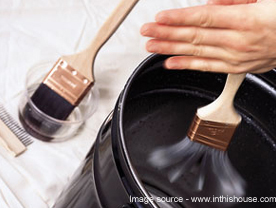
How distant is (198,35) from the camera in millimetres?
377

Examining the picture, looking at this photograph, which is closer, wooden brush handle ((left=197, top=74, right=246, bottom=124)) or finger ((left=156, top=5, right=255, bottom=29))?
finger ((left=156, top=5, right=255, bottom=29))

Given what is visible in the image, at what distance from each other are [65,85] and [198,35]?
30 cm

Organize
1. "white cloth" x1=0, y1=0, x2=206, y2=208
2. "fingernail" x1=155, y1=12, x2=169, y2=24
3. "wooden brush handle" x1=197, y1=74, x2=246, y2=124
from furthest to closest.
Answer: "white cloth" x1=0, y1=0, x2=206, y2=208 < "wooden brush handle" x1=197, y1=74, x2=246, y2=124 < "fingernail" x1=155, y1=12, x2=169, y2=24

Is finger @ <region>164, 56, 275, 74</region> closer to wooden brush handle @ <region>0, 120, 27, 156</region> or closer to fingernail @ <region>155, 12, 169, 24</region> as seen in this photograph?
fingernail @ <region>155, 12, 169, 24</region>

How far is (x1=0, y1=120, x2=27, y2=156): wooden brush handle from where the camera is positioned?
597 mm

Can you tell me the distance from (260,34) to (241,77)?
7cm

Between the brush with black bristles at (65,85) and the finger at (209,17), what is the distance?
26 cm

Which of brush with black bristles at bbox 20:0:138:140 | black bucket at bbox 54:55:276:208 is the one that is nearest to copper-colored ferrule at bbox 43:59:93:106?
brush with black bristles at bbox 20:0:138:140

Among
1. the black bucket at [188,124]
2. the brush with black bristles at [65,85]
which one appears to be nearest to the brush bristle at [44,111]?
the brush with black bristles at [65,85]

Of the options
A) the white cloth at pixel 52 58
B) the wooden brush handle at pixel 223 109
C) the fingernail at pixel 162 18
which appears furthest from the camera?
the white cloth at pixel 52 58

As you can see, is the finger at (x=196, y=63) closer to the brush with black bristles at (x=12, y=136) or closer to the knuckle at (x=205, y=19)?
the knuckle at (x=205, y=19)

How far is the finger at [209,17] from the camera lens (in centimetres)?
36

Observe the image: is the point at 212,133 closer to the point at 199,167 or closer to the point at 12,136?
the point at 199,167

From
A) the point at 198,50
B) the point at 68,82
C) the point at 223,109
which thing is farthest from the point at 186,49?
the point at 68,82
